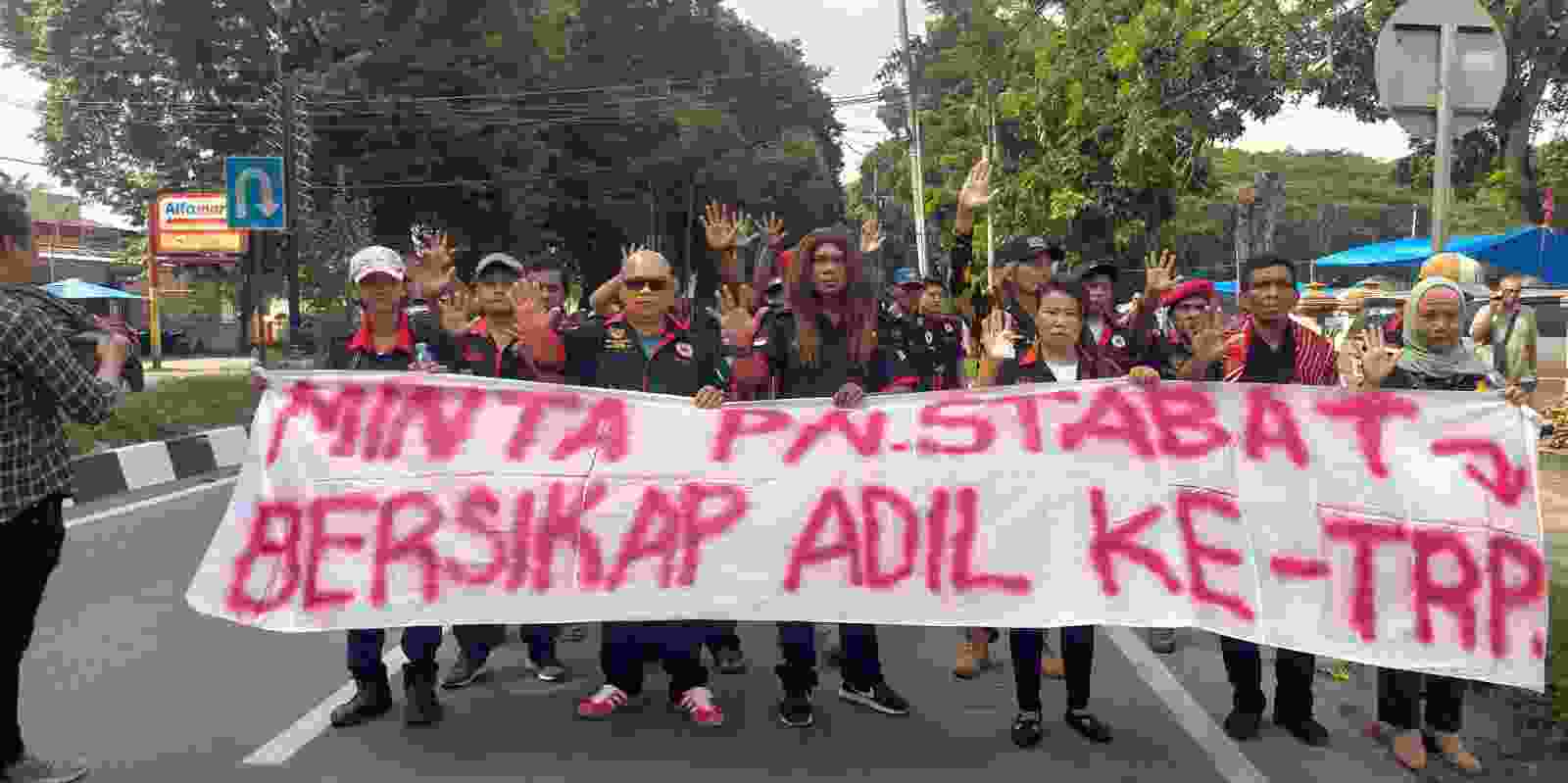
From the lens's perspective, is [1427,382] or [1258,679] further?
[1258,679]

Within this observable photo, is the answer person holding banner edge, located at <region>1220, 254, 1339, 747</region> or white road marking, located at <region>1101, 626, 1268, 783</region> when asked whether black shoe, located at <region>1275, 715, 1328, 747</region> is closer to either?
person holding banner edge, located at <region>1220, 254, 1339, 747</region>

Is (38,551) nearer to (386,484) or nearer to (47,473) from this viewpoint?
(47,473)

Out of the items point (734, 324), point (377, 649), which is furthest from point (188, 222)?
point (377, 649)

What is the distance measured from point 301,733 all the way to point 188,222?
33.3 m

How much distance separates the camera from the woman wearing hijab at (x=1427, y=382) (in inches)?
172

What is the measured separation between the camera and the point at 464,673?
17.4ft

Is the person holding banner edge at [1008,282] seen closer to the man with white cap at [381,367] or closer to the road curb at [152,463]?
the man with white cap at [381,367]

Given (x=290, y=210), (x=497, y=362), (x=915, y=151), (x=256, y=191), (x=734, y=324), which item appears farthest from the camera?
(x=915, y=151)

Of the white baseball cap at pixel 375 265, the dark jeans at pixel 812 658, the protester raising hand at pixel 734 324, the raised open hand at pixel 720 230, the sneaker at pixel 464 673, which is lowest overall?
the sneaker at pixel 464 673

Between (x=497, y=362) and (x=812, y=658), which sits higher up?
(x=497, y=362)

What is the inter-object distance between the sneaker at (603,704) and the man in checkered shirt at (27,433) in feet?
5.71

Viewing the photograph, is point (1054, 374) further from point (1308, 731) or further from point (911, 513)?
point (1308, 731)

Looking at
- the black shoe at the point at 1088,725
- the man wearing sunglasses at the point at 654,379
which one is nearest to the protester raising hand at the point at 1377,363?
the black shoe at the point at 1088,725

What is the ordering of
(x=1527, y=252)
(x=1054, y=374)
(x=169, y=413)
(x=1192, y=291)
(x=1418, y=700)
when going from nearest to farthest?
(x=1418, y=700)
(x=1054, y=374)
(x=1192, y=291)
(x=1527, y=252)
(x=169, y=413)
